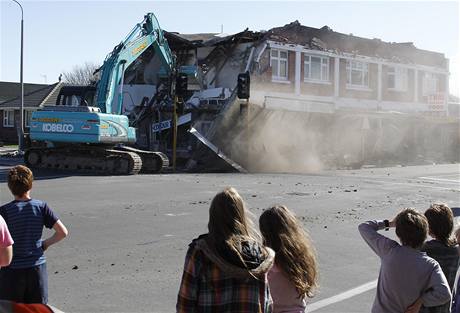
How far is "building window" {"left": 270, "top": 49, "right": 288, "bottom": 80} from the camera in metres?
32.2

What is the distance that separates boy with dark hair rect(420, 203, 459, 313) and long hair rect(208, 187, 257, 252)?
1580 millimetres

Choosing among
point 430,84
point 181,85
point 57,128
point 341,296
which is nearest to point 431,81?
point 430,84

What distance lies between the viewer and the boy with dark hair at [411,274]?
153 inches

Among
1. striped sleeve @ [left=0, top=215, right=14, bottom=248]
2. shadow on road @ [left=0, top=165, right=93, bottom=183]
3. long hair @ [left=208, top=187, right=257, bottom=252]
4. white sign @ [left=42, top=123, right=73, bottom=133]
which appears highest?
white sign @ [left=42, top=123, right=73, bottom=133]

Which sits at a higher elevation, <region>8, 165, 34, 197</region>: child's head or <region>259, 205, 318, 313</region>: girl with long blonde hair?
<region>8, 165, 34, 197</region>: child's head

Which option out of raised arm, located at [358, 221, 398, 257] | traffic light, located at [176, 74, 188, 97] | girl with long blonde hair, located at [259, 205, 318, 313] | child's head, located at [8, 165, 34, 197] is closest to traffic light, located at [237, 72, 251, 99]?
traffic light, located at [176, 74, 188, 97]

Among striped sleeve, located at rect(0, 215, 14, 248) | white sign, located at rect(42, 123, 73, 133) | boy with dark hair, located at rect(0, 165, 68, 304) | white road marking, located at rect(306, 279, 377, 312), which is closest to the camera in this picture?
striped sleeve, located at rect(0, 215, 14, 248)

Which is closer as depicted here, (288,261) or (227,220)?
(227,220)

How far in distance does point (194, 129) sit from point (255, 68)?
21.1 ft

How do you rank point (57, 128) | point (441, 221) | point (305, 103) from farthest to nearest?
point (305, 103), point (57, 128), point (441, 221)

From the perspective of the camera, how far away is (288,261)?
3703mm

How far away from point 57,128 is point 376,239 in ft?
65.5

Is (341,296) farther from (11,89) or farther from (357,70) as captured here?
(11,89)

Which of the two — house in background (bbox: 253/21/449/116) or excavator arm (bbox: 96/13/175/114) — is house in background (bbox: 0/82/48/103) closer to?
house in background (bbox: 253/21/449/116)
